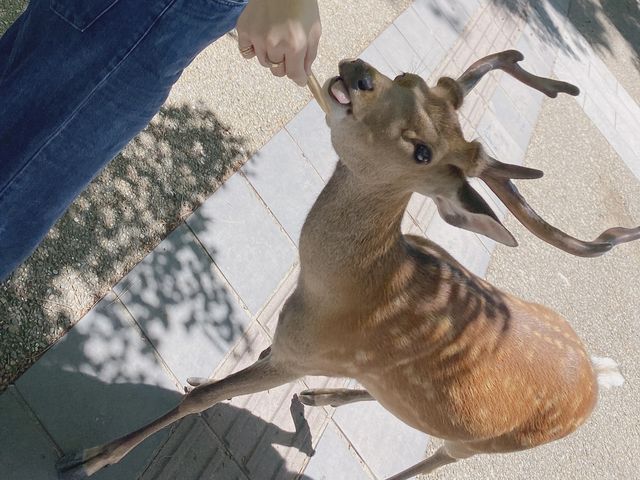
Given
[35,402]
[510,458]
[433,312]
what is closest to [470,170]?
[433,312]

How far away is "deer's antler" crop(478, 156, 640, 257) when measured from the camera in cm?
181

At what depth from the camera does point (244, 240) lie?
361 cm

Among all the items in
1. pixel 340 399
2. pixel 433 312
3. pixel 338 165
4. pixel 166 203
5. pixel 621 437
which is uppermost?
pixel 338 165

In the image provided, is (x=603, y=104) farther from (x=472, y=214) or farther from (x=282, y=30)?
(x=282, y=30)

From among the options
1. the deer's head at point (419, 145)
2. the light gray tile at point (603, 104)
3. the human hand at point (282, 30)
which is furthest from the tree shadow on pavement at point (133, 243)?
the light gray tile at point (603, 104)

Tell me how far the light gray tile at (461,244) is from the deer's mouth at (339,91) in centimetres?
283

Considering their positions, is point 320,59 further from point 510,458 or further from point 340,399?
point 510,458

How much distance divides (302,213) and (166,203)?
95cm

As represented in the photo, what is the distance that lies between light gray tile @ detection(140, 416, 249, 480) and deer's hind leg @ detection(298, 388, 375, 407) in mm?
564

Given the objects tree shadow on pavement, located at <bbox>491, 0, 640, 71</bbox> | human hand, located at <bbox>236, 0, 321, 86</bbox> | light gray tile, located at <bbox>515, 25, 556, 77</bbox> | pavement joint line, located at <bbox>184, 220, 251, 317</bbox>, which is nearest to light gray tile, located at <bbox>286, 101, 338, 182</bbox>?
pavement joint line, located at <bbox>184, 220, 251, 317</bbox>

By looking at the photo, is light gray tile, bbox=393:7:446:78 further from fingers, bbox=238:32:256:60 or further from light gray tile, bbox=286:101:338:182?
fingers, bbox=238:32:256:60

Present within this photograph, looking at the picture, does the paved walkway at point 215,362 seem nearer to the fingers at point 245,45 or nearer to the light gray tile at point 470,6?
the fingers at point 245,45

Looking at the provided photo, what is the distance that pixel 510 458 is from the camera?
13.8ft

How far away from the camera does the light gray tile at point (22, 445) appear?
248 centimetres
